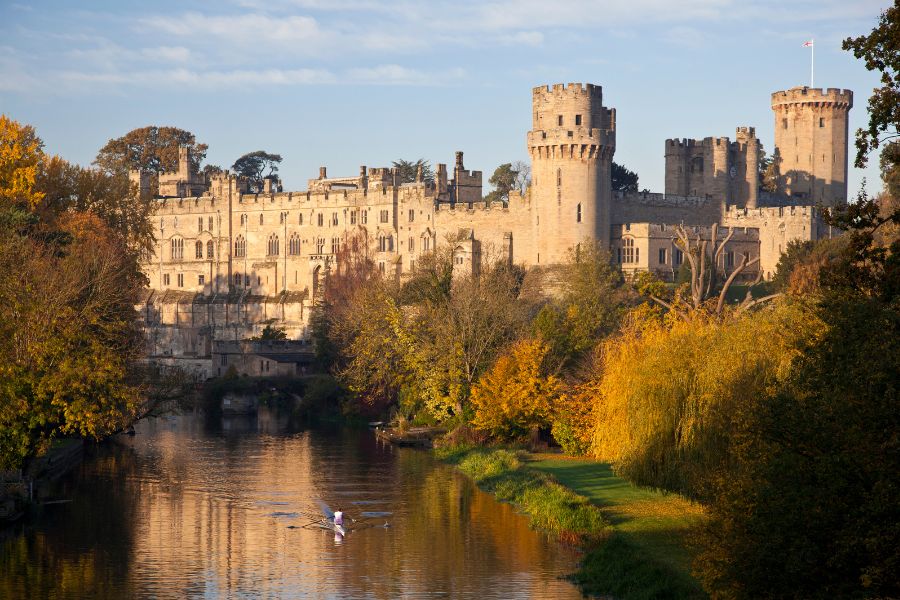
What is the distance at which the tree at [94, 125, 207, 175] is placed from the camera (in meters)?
124

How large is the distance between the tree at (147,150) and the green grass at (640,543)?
293 feet

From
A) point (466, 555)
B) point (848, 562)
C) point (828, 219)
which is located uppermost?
point (828, 219)

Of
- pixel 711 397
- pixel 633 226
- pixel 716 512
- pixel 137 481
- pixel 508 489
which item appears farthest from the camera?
pixel 633 226

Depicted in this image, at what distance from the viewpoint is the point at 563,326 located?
56781 mm

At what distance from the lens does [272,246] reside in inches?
4050

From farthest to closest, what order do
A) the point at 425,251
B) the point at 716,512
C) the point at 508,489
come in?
1. the point at 425,251
2. the point at 508,489
3. the point at 716,512

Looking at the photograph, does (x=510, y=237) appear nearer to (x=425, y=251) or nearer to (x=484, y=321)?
(x=425, y=251)

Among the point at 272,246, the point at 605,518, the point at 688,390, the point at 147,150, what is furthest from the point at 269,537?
the point at 147,150

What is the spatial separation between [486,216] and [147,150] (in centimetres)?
4856

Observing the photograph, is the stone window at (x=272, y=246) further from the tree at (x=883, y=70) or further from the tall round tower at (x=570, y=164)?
the tree at (x=883, y=70)

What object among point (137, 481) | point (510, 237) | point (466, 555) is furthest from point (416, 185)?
point (466, 555)

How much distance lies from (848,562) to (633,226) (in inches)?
2367

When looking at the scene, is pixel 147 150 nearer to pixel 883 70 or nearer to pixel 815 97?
pixel 815 97

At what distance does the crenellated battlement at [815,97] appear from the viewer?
89.9 meters
